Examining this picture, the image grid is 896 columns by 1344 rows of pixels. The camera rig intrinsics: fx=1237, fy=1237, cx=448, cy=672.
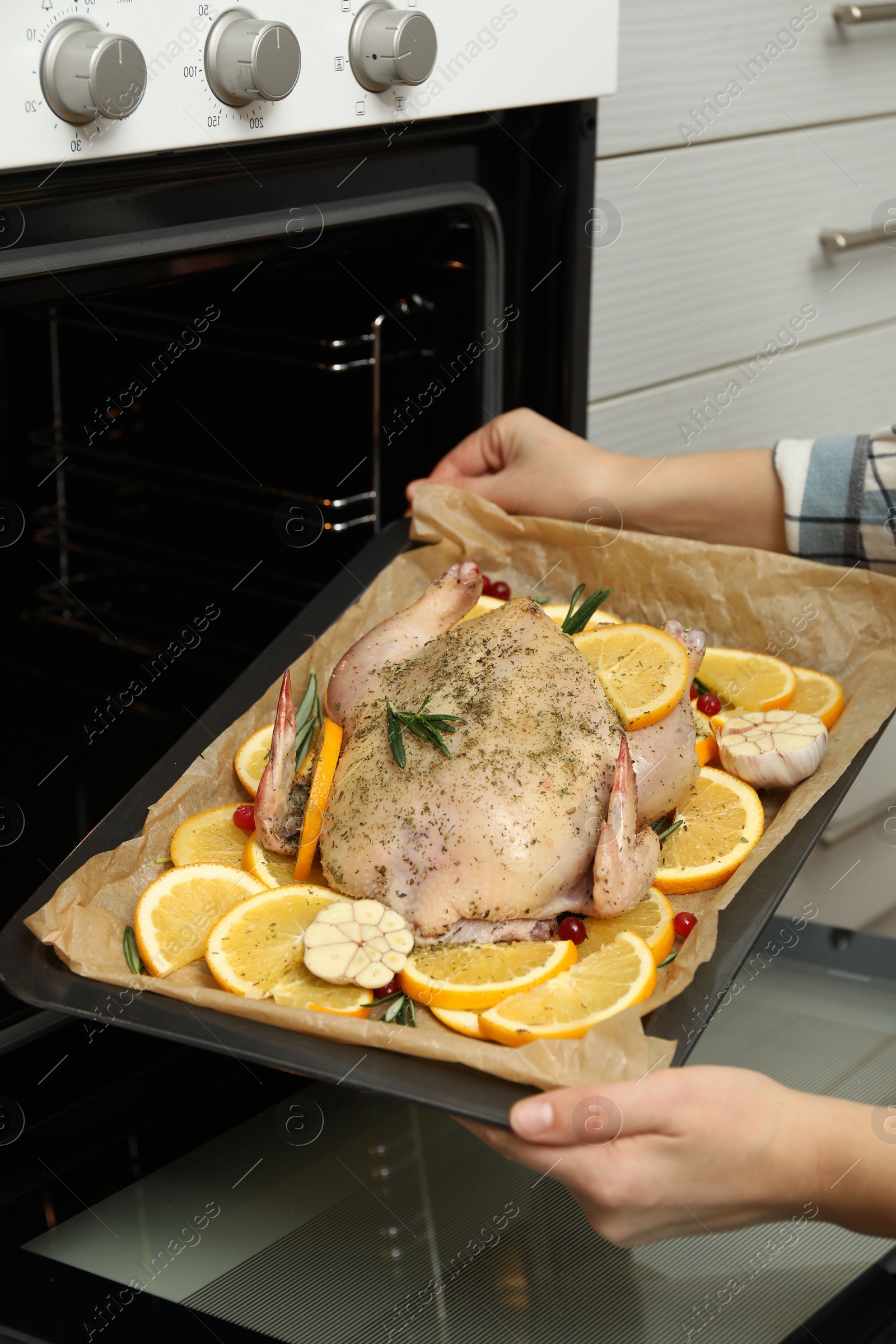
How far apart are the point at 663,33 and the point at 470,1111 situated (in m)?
1.45

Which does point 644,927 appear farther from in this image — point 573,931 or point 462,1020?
point 462,1020

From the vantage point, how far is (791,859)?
1.16 meters

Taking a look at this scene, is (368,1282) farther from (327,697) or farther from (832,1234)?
(327,697)

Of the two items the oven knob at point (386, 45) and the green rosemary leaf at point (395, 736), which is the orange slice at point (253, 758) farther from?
the oven knob at point (386, 45)

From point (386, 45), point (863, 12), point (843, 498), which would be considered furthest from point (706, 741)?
point (863, 12)

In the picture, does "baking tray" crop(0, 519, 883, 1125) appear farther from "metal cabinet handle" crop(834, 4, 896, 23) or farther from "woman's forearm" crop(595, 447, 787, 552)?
"metal cabinet handle" crop(834, 4, 896, 23)

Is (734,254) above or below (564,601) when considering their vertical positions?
above

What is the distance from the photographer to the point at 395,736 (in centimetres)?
116

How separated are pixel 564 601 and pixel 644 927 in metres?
0.60

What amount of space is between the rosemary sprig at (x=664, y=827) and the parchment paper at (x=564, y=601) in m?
0.07

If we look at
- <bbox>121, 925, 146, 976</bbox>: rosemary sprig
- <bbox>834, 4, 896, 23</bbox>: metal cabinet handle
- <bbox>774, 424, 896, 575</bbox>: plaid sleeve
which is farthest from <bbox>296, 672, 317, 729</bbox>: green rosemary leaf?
<bbox>834, 4, 896, 23</bbox>: metal cabinet handle

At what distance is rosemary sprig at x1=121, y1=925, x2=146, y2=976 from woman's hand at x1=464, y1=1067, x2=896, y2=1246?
0.32 m

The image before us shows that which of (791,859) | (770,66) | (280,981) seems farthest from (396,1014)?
A: (770,66)

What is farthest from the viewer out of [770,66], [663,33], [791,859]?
[770,66]
